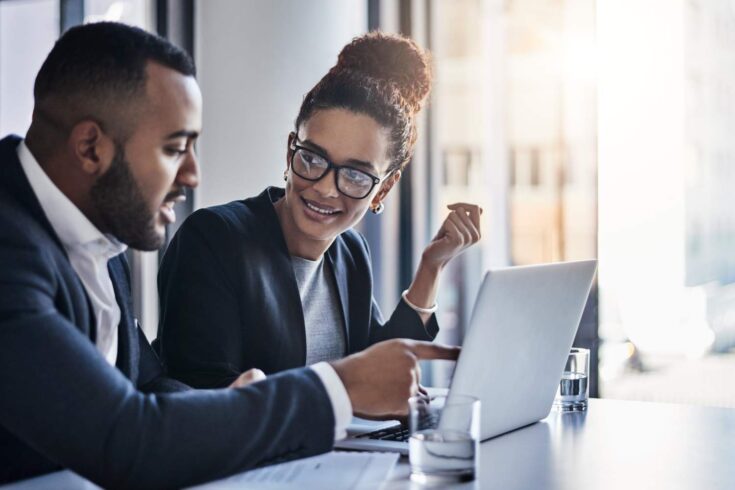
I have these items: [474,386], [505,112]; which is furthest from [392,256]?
[474,386]

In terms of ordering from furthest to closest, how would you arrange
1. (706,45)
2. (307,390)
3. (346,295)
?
(706,45)
(346,295)
(307,390)

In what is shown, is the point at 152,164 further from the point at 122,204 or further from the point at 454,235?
the point at 454,235

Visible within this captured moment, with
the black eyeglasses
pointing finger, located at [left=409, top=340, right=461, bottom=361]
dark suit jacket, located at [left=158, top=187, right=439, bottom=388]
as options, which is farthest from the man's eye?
pointing finger, located at [left=409, top=340, right=461, bottom=361]

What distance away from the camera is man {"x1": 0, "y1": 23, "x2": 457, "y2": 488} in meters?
1.00

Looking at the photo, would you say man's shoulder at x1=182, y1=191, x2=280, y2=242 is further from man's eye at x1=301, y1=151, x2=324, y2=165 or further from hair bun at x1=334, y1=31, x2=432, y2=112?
hair bun at x1=334, y1=31, x2=432, y2=112

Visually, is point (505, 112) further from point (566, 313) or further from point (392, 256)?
point (566, 313)

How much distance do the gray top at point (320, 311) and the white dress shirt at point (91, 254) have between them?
0.63 m

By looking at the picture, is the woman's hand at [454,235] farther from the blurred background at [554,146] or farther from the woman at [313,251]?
the blurred background at [554,146]

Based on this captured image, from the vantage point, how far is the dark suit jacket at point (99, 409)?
99 cm

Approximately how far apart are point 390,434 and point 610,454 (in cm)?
33

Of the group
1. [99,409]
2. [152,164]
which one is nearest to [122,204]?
[152,164]

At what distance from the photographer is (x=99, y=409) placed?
100 centimetres

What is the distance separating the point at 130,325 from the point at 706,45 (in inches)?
96.1

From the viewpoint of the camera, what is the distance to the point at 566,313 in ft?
4.82
